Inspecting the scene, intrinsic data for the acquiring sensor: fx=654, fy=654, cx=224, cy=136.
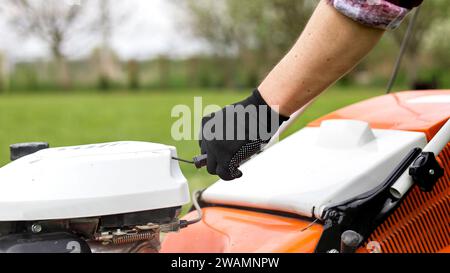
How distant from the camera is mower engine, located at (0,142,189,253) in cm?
112

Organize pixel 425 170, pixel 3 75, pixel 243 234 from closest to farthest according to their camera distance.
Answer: pixel 425 170 < pixel 243 234 < pixel 3 75

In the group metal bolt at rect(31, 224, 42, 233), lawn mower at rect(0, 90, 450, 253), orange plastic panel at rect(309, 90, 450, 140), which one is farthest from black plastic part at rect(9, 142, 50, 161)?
orange plastic panel at rect(309, 90, 450, 140)

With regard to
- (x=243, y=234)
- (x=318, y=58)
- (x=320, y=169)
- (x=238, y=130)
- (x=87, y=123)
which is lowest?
(x=87, y=123)

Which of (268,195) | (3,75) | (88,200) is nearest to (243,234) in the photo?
(268,195)

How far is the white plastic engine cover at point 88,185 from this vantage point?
1.12 metres

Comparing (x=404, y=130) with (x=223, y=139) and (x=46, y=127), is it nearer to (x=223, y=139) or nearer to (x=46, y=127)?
(x=223, y=139)

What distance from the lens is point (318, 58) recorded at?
1071mm

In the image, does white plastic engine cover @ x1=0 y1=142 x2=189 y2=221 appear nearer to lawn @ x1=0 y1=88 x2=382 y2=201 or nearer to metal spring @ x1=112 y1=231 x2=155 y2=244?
metal spring @ x1=112 y1=231 x2=155 y2=244

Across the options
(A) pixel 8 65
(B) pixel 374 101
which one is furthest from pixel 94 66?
(B) pixel 374 101

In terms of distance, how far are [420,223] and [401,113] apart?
308mm

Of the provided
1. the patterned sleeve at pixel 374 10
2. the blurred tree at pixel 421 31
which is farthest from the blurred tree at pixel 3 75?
the patterned sleeve at pixel 374 10

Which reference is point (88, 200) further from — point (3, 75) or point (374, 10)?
point (3, 75)

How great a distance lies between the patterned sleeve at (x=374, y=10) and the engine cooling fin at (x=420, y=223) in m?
0.46
